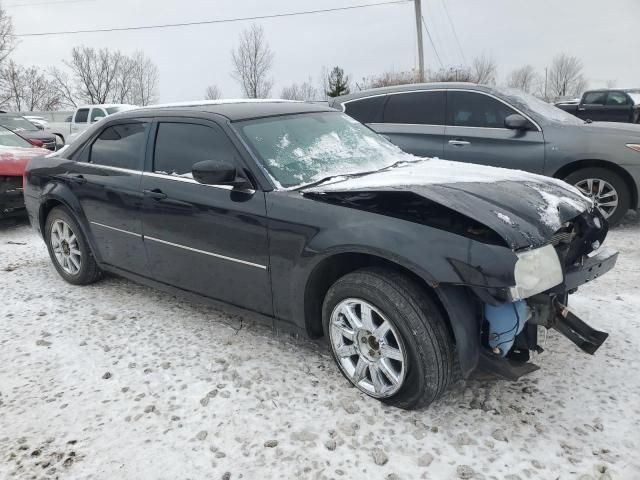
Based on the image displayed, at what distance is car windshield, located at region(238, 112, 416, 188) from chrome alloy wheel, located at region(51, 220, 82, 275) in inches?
87.7

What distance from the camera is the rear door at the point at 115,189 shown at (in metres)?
3.76

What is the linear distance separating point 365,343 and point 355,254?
483 millimetres

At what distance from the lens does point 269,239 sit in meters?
2.94

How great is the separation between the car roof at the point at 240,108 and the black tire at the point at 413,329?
4.91ft

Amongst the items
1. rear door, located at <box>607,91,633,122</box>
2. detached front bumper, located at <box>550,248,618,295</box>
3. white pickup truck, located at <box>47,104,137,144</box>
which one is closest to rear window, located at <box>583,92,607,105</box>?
rear door, located at <box>607,91,633,122</box>

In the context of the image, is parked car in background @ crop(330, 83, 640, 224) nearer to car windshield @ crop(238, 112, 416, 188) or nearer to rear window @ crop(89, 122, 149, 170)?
car windshield @ crop(238, 112, 416, 188)

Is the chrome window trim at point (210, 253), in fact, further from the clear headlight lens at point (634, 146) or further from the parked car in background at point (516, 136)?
the clear headlight lens at point (634, 146)

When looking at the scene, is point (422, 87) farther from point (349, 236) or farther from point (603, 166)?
point (349, 236)

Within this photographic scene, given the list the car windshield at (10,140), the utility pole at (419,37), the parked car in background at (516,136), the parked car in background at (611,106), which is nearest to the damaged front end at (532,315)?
the parked car in background at (516,136)

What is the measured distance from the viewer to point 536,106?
620cm

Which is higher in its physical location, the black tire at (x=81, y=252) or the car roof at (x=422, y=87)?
the car roof at (x=422, y=87)

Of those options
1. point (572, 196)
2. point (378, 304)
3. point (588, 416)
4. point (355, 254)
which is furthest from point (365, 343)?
point (572, 196)

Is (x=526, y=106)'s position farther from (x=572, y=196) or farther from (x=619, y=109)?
(x=619, y=109)

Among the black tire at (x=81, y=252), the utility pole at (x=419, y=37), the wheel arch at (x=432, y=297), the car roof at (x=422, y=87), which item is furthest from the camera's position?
the utility pole at (x=419, y=37)
